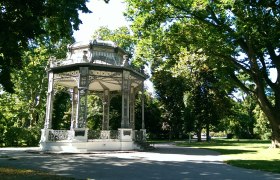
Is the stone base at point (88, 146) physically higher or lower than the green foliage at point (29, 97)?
lower

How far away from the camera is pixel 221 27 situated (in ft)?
74.1

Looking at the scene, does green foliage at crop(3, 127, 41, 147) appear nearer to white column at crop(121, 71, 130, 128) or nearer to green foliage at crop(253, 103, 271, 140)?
white column at crop(121, 71, 130, 128)

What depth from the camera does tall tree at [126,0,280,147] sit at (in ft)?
68.8

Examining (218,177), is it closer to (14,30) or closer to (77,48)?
(14,30)

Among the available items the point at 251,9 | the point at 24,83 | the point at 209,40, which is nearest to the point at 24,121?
the point at 24,83

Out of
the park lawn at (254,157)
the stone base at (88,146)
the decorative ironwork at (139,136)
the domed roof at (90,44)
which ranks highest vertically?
the domed roof at (90,44)

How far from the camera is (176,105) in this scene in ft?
167

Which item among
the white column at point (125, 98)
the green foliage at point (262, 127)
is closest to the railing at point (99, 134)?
the white column at point (125, 98)

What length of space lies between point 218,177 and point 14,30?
9.04m

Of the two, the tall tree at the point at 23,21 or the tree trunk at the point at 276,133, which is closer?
the tall tree at the point at 23,21

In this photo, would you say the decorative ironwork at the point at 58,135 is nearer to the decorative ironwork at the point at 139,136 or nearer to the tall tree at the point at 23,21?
the decorative ironwork at the point at 139,136

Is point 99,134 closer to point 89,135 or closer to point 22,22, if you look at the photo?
point 89,135

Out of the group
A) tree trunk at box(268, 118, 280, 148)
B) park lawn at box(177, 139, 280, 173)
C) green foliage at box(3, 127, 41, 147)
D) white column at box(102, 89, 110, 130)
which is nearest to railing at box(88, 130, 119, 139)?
white column at box(102, 89, 110, 130)

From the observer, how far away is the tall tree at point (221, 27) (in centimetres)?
2098
